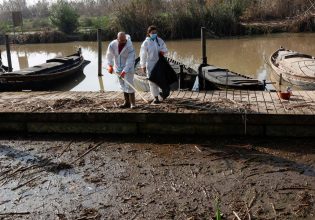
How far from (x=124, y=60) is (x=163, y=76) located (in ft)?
3.02

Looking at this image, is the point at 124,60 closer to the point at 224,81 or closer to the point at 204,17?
the point at 224,81

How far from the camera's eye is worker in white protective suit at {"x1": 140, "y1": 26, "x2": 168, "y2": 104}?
329 inches

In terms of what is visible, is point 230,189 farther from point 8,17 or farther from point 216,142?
point 8,17

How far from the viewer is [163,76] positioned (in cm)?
848

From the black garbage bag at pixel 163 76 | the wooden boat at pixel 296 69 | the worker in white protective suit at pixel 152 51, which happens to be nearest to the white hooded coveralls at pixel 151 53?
the worker in white protective suit at pixel 152 51

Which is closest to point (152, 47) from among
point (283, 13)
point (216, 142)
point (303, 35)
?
point (216, 142)

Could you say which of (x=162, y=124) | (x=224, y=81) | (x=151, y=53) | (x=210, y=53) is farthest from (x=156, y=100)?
(x=210, y=53)

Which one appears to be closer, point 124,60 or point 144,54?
point 124,60

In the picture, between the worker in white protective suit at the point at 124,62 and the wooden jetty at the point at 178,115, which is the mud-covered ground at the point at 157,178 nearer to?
the wooden jetty at the point at 178,115

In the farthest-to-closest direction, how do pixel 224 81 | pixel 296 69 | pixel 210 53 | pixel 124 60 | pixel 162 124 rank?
pixel 210 53, pixel 296 69, pixel 224 81, pixel 124 60, pixel 162 124

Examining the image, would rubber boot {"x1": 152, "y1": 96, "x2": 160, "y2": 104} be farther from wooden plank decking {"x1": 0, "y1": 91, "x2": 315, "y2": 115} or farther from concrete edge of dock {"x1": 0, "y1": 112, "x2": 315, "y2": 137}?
concrete edge of dock {"x1": 0, "y1": 112, "x2": 315, "y2": 137}

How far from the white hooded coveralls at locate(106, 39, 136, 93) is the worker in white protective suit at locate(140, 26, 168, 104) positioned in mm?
347

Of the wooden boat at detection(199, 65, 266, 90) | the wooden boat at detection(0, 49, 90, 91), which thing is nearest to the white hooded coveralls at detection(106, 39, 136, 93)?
the wooden boat at detection(199, 65, 266, 90)

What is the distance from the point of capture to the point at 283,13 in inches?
1407
